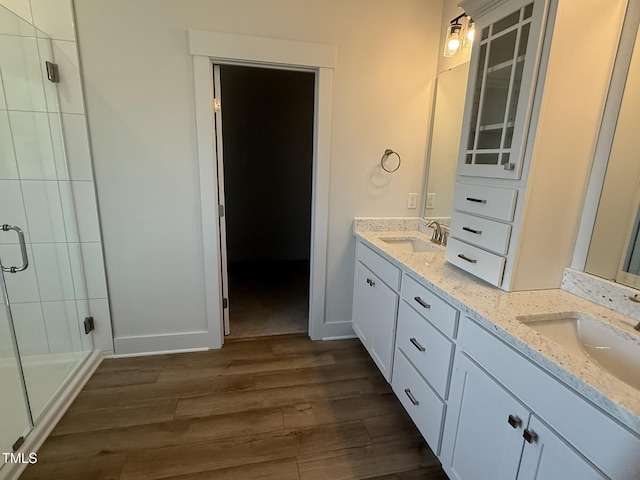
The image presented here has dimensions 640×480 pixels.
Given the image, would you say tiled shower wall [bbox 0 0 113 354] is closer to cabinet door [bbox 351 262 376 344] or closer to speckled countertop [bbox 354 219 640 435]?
cabinet door [bbox 351 262 376 344]

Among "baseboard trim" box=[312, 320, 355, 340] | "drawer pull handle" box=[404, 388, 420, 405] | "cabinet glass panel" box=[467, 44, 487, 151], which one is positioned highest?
"cabinet glass panel" box=[467, 44, 487, 151]

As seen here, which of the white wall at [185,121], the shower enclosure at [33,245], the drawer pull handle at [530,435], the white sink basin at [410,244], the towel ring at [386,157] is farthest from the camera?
the towel ring at [386,157]

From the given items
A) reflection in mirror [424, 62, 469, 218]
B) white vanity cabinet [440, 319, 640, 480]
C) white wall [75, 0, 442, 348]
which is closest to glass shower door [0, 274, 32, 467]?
white wall [75, 0, 442, 348]

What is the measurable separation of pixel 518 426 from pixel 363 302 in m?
1.36

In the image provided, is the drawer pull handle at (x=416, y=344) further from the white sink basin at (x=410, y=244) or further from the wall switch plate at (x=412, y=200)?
the wall switch plate at (x=412, y=200)

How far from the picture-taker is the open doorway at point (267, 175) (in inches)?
157

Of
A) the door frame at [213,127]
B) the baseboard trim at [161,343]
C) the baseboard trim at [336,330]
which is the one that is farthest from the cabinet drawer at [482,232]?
the baseboard trim at [161,343]

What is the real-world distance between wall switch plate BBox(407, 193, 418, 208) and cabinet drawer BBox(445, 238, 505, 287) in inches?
34.2

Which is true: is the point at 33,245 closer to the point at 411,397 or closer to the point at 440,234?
the point at 411,397

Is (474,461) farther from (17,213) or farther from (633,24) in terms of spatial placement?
(17,213)

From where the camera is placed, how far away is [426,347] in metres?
1.52

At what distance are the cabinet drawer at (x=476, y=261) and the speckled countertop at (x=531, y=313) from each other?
0.04 m

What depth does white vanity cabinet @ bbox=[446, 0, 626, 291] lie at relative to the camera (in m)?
1.19

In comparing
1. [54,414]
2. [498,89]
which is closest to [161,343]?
[54,414]
